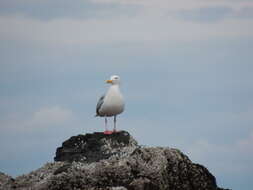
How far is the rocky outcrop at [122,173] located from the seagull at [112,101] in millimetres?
5268

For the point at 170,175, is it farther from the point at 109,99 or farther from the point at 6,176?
the point at 109,99

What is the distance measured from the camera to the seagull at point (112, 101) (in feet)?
90.8

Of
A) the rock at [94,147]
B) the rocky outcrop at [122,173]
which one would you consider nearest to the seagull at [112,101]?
the rock at [94,147]

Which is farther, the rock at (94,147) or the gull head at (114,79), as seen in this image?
the gull head at (114,79)

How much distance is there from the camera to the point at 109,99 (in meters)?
27.7

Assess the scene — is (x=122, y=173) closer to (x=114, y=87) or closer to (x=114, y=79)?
(x=114, y=87)

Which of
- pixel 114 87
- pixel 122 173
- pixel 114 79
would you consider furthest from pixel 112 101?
pixel 122 173

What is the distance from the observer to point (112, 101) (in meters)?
27.7

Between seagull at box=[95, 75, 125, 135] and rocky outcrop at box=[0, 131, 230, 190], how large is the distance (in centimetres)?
527

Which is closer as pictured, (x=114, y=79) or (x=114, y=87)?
(x=114, y=87)

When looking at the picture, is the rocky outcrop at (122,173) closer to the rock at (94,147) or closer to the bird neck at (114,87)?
the rock at (94,147)

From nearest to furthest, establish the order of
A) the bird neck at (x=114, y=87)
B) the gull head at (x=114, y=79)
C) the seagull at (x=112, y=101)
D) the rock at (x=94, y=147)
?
1. the rock at (x=94, y=147)
2. the seagull at (x=112, y=101)
3. the bird neck at (x=114, y=87)
4. the gull head at (x=114, y=79)

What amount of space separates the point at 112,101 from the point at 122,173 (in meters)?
9.32

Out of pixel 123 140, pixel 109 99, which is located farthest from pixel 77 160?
pixel 109 99
